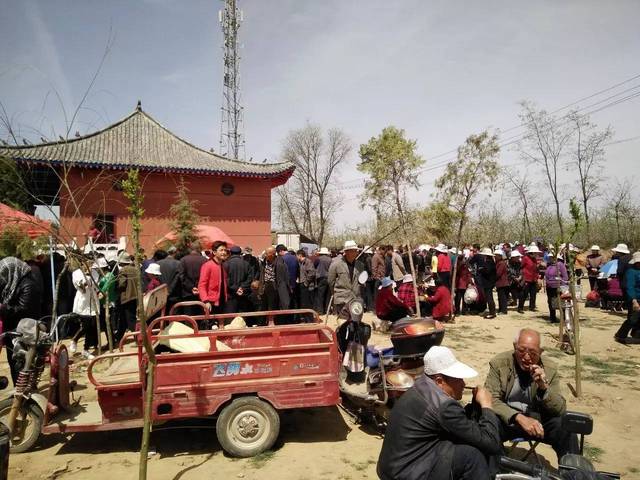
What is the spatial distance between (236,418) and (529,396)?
2.62 metres

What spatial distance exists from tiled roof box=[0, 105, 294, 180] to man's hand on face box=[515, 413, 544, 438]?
1737 cm

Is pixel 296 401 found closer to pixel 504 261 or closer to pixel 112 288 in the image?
pixel 112 288

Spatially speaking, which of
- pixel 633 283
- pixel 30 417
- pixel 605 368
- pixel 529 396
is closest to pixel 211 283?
pixel 30 417

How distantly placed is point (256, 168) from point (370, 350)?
16.6m

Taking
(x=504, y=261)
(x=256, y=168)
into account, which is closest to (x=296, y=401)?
(x=504, y=261)

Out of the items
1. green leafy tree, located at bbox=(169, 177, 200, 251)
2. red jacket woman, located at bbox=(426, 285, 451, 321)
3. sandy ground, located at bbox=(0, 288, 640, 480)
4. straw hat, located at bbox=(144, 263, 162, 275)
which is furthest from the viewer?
green leafy tree, located at bbox=(169, 177, 200, 251)

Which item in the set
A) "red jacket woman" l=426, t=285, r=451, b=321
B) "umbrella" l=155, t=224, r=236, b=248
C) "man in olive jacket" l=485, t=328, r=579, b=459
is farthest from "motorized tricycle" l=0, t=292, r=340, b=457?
"umbrella" l=155, t=224, r=236, b=248

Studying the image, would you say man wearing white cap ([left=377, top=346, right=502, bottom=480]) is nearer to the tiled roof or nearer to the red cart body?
the red cart body

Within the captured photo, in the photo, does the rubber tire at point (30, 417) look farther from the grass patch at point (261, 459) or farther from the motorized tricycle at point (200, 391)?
the grass patch at point (261, 459)

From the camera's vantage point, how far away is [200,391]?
393 centimetres

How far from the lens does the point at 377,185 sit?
36.4 feet

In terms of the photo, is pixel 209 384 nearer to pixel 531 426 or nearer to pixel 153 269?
pixel 531 426

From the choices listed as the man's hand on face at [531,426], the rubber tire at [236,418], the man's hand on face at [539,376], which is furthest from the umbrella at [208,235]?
the man's hand on face at [531,426]

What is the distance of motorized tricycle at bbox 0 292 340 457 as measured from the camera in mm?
3926
